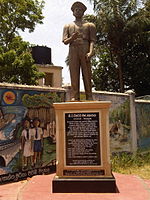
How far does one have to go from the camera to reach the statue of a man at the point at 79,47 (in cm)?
609

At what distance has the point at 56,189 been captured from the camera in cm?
527

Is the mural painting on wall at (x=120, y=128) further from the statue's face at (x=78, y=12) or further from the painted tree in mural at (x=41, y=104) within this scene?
the statue's face at (x=78, y=12)

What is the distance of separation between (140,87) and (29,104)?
1404 centimetres

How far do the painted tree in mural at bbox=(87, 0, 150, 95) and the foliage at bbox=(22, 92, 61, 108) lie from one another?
11227 mm

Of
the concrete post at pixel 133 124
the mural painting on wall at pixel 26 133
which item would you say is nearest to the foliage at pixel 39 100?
the mural painting on wall at pixel 26 133

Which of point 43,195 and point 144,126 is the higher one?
point 144,126

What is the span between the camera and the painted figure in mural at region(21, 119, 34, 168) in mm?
7719

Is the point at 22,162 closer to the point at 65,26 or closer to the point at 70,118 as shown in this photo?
the point at 70,118

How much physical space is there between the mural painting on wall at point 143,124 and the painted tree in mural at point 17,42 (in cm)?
694

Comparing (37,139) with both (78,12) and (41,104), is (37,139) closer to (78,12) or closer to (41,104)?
(41,104)

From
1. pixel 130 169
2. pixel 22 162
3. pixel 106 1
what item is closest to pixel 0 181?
pixel 22 162

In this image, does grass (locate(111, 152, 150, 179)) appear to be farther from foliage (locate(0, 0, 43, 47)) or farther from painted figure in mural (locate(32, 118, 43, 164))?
foliage (locate(0, 0, 43, 47))

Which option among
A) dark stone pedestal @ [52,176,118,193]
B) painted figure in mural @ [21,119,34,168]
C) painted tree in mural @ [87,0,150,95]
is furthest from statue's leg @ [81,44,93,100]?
painted tree in mural @ [87,0,150,95]

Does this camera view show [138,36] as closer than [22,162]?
No
